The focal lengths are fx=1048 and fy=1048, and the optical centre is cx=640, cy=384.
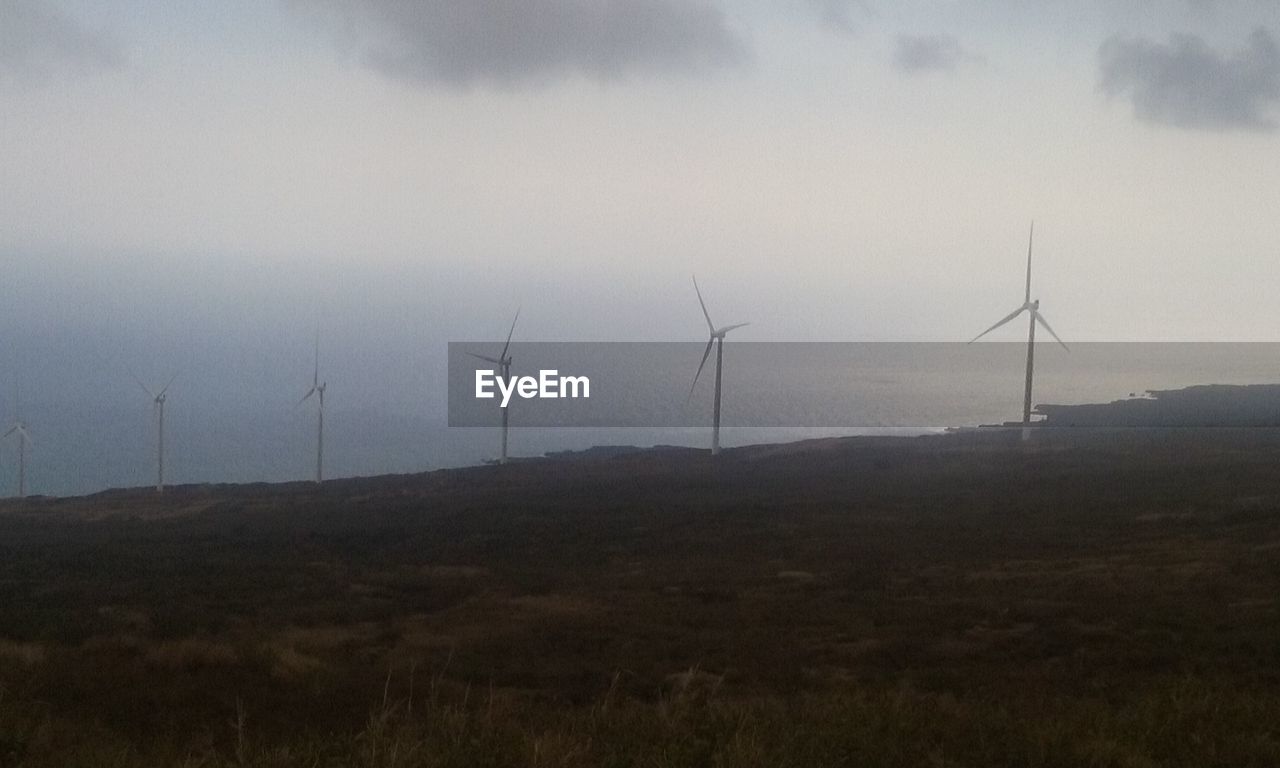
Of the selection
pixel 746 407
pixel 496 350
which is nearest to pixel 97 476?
pixel 496 350

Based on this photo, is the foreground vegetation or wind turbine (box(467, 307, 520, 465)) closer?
the foreground vegetation

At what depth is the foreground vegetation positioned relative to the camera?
707 centimetres

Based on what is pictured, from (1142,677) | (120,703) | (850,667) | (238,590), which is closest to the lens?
(120,703)

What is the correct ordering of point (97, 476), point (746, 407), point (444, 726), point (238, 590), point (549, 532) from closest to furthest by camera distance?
point (444, 726)
point (238, 590)
point (549, 532)
point (746, 407)
point (97, 476)

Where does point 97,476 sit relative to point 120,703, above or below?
below

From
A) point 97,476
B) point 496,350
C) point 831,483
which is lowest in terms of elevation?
point 97,476

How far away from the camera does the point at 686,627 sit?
19234 millimetres

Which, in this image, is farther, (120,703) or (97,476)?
(97,476)

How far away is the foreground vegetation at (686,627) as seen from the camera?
7.07m

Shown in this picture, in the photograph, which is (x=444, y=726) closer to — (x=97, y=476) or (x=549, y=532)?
(x=549, y=532)

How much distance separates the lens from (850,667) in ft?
48.3

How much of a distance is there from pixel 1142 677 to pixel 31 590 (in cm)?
2669

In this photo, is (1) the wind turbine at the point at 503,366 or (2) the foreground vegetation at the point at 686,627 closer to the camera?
(2) the foreground vegetation at the point at 686,627

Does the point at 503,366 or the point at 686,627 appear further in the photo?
the point at 503,366
